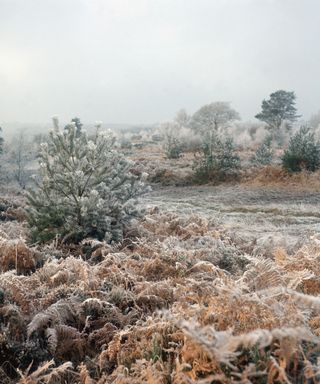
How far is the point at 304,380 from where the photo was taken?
96.7 inches

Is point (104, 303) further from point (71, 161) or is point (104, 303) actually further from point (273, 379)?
point (71, 161)

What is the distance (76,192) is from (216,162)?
55.1ft

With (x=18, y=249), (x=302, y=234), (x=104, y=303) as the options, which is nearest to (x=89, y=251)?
(x=18, y=249)

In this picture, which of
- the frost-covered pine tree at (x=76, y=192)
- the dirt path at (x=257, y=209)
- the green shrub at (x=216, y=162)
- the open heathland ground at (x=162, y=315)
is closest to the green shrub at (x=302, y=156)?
the green shrub at (x=216, y=162)

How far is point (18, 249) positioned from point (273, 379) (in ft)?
15.4

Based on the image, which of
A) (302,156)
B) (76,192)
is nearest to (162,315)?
(76,192)

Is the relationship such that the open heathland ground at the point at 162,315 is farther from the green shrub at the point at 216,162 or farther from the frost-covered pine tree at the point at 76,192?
the green shrub at the point at 216,162

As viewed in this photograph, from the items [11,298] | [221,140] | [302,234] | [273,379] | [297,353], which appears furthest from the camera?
[221,140]

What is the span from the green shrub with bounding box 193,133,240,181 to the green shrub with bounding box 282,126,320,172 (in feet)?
9.12

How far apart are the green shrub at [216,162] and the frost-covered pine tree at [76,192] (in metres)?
16.0

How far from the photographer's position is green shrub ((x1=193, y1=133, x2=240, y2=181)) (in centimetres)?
2358

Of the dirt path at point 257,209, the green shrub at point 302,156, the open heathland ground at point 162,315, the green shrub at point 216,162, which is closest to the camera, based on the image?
the open heathland ground at point 162,315

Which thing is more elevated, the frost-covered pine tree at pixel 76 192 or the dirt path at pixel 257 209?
the frost-covered pine tree at pixel 76 192

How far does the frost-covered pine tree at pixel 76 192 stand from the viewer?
7531mm
